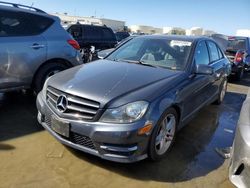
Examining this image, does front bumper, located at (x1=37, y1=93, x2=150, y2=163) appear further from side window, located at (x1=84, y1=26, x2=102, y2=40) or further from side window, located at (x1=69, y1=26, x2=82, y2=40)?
side window, located at (x1=84, y1=26, x2=102, y2=40)

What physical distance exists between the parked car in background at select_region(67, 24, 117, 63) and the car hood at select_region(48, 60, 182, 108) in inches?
274

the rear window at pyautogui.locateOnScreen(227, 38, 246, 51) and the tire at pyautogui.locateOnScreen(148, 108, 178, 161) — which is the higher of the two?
the rear window at pyautogui.locateOnScreen(227, 38, 246, 51)

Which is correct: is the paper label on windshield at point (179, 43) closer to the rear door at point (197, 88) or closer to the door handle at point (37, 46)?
the rear door at point (197, 88)

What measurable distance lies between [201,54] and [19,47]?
316 centimetres

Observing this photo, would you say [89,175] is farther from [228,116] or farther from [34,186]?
[228,116]

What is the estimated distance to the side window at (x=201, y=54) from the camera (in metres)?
4.49

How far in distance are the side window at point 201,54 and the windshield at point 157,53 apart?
192 mm

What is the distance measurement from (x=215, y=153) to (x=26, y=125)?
2.92 metres

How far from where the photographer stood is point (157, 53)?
4492mm

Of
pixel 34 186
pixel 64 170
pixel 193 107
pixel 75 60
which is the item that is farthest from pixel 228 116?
pixel 34 186

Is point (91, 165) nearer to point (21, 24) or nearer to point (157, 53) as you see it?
point (157, 53)

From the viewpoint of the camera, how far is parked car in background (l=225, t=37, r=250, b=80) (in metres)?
10.0

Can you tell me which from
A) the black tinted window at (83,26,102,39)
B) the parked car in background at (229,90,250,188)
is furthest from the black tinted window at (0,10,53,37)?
the black tinted window at (83,26,102,39)

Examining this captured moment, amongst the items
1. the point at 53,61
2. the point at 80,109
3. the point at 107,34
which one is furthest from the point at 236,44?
the point at 80,109
